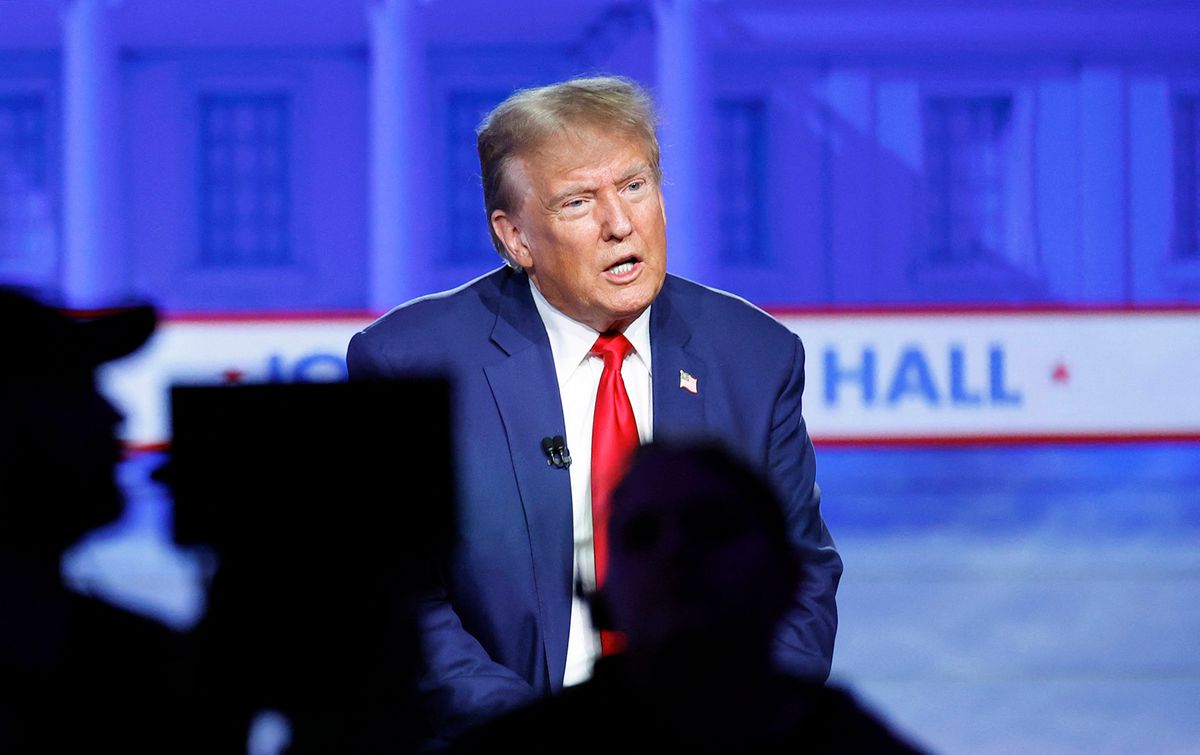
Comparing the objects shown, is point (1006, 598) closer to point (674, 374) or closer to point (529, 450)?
point (674, 374)

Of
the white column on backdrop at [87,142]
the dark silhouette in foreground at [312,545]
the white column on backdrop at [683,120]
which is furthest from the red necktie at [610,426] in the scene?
the white column on backdrop at [87,142]

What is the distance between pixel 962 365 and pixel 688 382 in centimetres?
409

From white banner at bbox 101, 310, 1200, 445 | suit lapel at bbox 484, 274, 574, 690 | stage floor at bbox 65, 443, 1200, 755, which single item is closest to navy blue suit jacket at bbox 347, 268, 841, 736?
suit lapel at bbox 484, 274, 574, 690

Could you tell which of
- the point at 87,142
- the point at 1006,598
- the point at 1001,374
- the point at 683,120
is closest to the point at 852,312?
the point at 1001,374

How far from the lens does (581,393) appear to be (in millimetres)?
1890

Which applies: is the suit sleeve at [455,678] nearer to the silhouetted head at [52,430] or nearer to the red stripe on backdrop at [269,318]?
the silhouetted head at [52,430]

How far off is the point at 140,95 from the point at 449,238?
2.79 m

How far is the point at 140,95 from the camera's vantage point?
1104cm

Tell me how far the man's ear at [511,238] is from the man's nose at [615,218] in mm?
146

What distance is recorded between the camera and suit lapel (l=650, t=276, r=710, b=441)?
181 cm

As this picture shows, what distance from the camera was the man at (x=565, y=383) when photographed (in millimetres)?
1742

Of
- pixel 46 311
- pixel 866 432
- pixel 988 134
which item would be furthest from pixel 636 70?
pixel 46 311

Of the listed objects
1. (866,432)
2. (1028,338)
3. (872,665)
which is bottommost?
(872,665)

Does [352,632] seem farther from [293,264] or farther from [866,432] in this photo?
[293,264]
